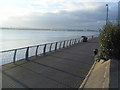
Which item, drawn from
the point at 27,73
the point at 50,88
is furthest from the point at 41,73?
the point at 50,88

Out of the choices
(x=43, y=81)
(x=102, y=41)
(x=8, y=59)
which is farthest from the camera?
(x=8, y=59)

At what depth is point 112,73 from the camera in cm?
863

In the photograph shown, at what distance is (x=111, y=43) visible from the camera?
12.7m

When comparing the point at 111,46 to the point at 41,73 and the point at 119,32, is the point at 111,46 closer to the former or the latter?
the point at 119,32

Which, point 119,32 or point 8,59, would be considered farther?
point 8,59

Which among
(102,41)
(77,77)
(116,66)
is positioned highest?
(102,41)

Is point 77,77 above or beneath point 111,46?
beneath

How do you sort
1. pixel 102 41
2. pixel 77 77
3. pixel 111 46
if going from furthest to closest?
1. pixel 102 41
2. pixel 111 46
3. pixel 77 77

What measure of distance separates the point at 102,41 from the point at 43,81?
5129 mm

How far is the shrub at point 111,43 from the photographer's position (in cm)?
1257

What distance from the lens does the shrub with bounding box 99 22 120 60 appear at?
12570 millimetres

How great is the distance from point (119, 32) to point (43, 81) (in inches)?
213

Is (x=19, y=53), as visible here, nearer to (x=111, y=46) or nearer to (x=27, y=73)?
(x=27, y=73)

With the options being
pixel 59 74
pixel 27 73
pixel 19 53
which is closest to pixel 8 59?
pixel 19 53
